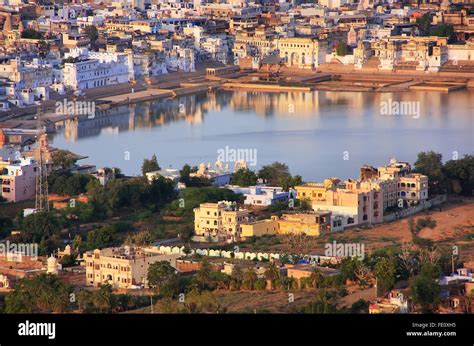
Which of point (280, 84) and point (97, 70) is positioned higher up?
point (97, 70)

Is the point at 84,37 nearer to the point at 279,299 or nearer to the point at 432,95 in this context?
the point at 432,95

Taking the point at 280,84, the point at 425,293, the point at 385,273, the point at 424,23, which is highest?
the point at 425,293

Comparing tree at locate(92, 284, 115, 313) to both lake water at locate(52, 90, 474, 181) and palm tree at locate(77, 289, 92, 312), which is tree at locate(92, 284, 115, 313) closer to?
palm tree at locate(77, 289, 92, 312)

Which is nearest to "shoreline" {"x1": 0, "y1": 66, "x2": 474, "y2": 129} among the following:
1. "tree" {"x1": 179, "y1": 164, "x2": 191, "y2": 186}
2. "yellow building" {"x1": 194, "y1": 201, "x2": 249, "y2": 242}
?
"tree" {"x1": 179, "y1": 164, "x2": 191, "y2": 186}

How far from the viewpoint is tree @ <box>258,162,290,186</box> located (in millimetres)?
10070

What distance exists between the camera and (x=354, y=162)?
1151cm

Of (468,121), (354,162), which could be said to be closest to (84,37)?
(468,121)

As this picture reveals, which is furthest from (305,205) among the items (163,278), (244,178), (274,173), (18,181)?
(163,278)

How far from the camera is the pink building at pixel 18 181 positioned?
383 inches

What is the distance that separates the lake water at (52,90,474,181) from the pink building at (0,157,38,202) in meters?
1.44

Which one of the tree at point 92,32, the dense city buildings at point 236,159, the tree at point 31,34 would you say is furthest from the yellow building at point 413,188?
the tree at point 31,34

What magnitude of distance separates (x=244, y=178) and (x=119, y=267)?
323 centimetres

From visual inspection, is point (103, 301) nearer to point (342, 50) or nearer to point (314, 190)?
point (314, 190)

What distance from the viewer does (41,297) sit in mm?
5695
